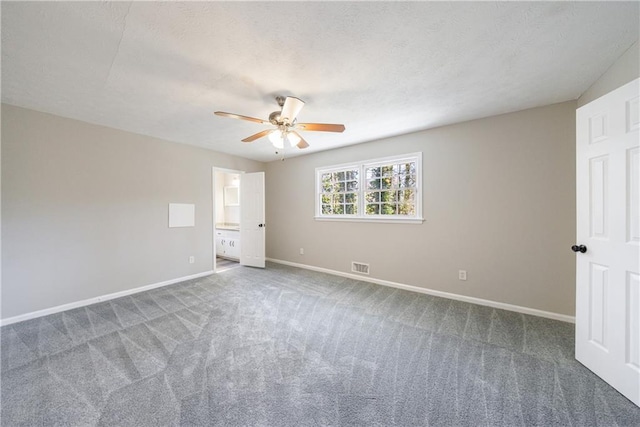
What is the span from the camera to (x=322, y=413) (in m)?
1.46

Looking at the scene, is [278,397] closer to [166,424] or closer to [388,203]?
[166,424]

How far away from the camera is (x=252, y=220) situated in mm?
5152

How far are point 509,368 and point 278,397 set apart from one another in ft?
6.01

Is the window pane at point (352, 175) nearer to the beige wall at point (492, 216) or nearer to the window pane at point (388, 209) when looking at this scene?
the beige wall at point (492, 216)

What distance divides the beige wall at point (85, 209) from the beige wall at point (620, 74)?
5.37m

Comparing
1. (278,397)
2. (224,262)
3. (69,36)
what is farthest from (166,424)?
(224,262)

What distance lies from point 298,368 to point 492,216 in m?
2.94

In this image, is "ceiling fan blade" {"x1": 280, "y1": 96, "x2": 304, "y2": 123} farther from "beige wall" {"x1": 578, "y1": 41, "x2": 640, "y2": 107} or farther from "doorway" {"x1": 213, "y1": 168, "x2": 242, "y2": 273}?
"doorway" {"x1": 213, "y1": 168, "x2": 242, "y2": 273}

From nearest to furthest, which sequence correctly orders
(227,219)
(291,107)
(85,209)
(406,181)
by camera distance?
(291,107) < (85,209) < (406,181) < (227,219)

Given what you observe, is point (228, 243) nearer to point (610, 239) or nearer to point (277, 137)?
point (277, 137)

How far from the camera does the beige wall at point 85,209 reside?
2678 mm

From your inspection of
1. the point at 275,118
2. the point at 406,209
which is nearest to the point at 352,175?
the point at 406,209

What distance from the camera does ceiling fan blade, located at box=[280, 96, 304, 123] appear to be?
6.77 feet

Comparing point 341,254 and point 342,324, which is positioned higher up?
point 341,254
